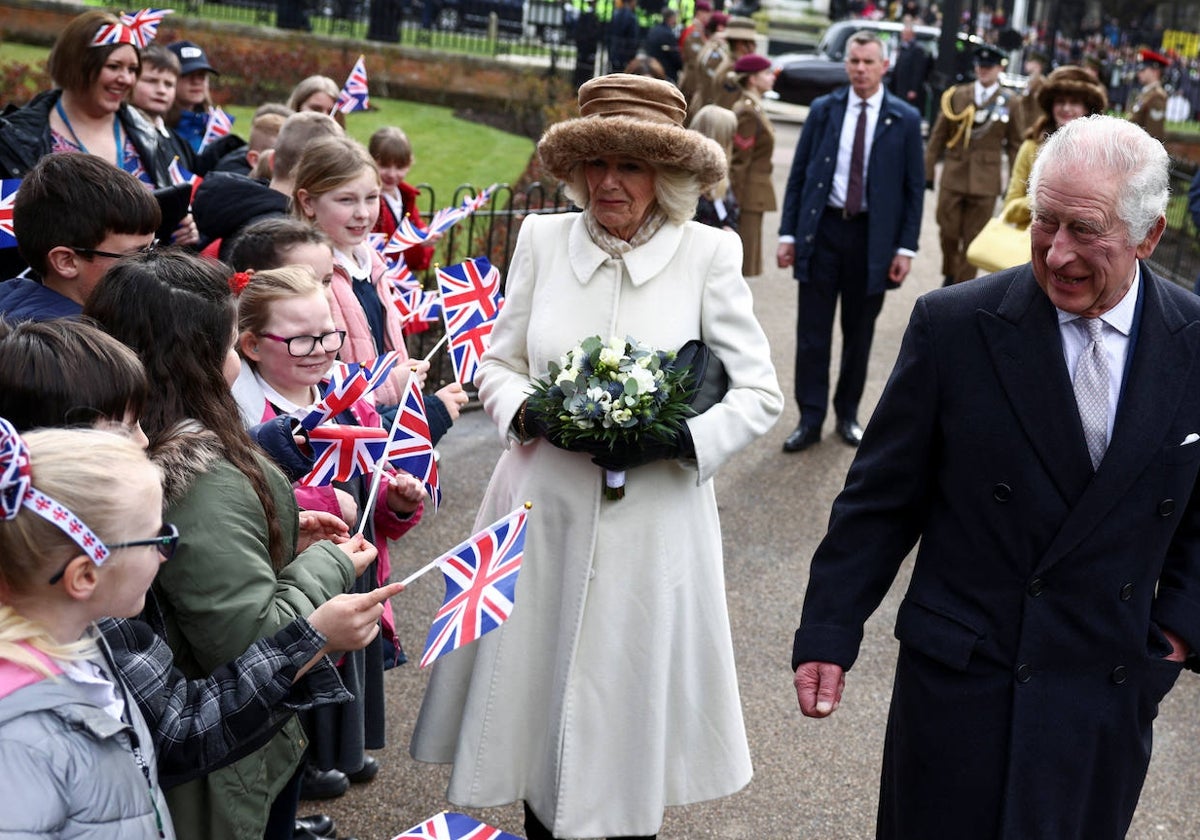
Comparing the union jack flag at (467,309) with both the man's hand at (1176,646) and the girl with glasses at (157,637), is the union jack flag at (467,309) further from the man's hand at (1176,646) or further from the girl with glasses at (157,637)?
the man's hand at (1176,646)

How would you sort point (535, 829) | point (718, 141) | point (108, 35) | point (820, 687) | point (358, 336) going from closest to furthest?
point (820, 687), point (535, 829), point (358, 336), point (108, 35), point (718, 141)

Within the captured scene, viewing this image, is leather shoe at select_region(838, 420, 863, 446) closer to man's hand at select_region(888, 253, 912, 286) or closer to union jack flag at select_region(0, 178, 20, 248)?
man's hand at select_region(888, 253, 912, 286)

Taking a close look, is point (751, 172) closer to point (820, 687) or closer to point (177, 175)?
point (177, 175)

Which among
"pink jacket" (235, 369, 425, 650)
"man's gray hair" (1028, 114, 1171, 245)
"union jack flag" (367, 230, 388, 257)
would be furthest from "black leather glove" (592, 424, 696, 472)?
"union jack flag" (367, 230, 388, 257)

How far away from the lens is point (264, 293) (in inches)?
145

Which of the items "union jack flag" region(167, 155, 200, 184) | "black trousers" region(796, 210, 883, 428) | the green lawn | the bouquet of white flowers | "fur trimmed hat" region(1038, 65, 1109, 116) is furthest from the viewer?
the green lawn

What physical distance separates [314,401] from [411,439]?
383 millimetres

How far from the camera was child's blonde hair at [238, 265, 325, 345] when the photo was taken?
12.1 feet

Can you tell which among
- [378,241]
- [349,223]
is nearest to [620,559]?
[349,223]

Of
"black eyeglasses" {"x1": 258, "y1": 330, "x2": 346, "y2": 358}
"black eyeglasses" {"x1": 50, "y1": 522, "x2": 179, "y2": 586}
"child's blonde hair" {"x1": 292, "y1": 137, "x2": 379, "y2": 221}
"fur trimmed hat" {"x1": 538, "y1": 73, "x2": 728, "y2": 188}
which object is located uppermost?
"fur trimmed hat" {"x1": 538, "y1": 73, "x2": 728, "y2": 188}

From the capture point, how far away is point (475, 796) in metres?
3.92

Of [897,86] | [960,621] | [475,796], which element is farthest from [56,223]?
[897,86]

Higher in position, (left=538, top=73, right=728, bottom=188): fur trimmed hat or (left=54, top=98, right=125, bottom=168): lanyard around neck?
(left=538, top=73, right=728, bottom=188): fur trimmed hat

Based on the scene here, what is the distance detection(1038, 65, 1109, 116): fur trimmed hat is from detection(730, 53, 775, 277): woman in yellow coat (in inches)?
114
